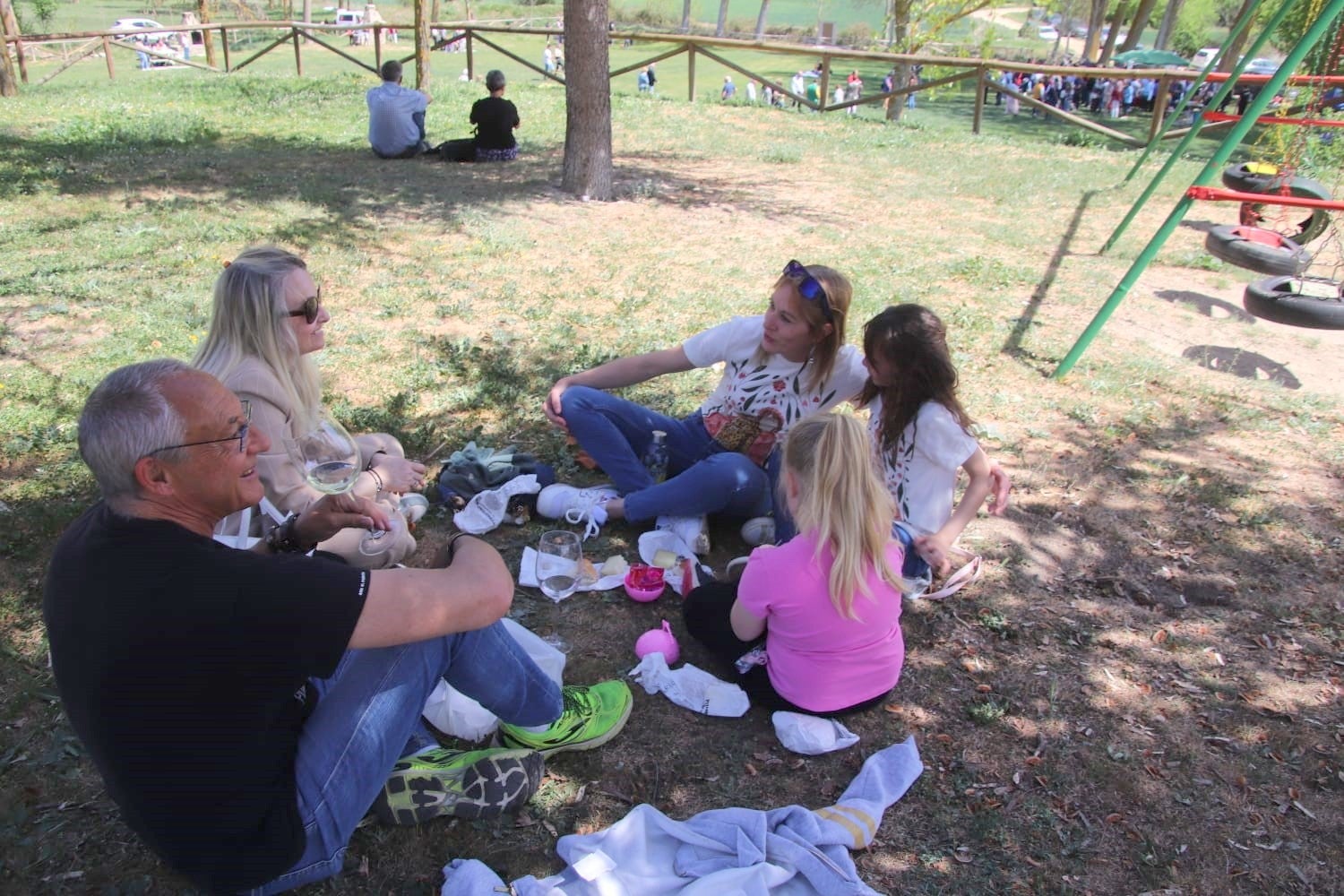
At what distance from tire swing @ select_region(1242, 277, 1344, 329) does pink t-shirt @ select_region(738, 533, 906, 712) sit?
13.6 feet

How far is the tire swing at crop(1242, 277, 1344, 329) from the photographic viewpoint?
5.28 m

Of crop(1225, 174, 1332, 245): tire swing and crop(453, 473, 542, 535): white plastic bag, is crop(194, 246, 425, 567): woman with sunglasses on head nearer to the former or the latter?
crop(453, 473, 542, 535): white plastic bag

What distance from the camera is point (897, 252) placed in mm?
8148

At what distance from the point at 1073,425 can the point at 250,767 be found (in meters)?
4.69

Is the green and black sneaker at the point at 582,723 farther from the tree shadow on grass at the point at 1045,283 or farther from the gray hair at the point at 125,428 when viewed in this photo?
the tree shadow on grass at the point at 1045,283

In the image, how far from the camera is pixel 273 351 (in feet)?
9.87

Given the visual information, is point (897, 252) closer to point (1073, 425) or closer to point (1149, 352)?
point (1149, 352)

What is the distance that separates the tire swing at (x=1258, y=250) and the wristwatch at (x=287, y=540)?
632 centimetres

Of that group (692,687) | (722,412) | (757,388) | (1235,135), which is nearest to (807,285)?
(757,388)

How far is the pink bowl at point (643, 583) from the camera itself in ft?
11.4

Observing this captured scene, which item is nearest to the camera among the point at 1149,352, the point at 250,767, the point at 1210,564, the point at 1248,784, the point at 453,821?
the point at 250,767

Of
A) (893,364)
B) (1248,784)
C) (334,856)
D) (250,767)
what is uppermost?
(893,364)

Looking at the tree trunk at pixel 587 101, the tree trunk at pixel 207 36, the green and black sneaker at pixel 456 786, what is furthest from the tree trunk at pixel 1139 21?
the green and black sneaker at pixel 456 786

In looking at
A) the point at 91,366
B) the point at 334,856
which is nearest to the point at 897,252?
the point at 91,366
